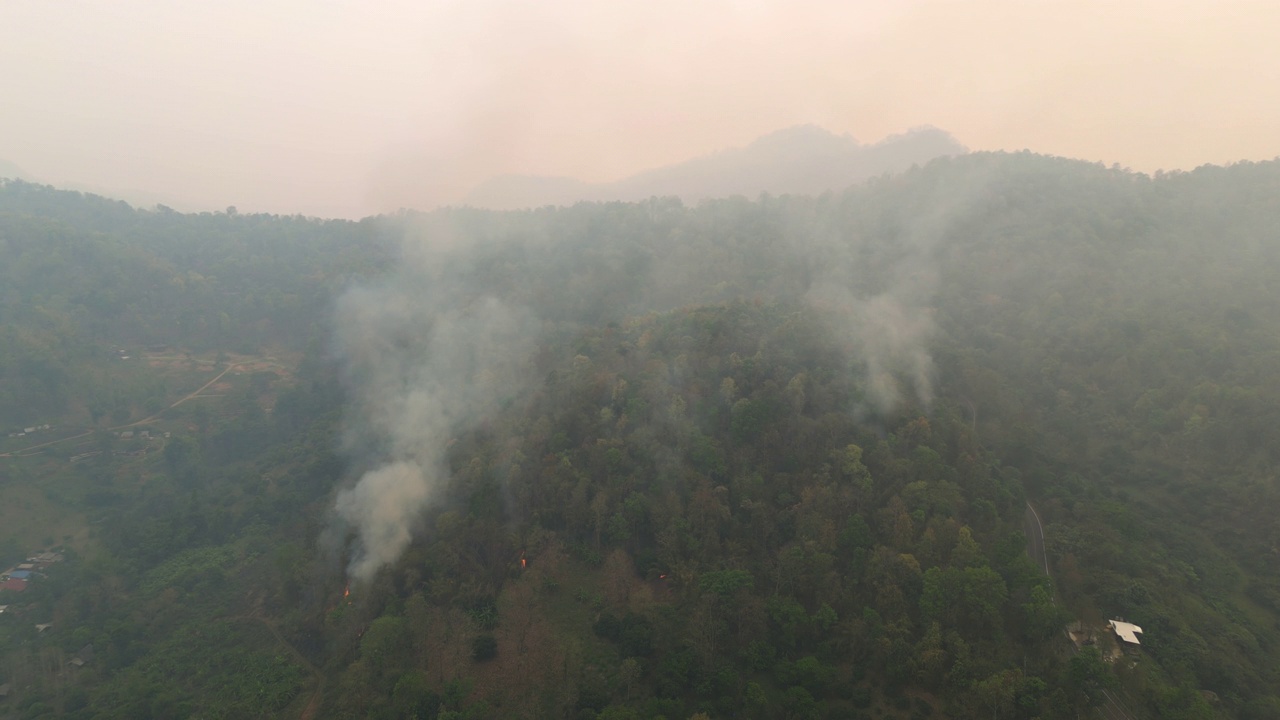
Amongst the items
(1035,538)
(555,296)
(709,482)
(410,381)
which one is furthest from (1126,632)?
(555,296)

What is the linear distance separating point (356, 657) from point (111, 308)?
5569 centimetres

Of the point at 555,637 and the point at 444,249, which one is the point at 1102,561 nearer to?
the point at 555,637

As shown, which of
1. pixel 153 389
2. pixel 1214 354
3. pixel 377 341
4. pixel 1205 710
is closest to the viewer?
pixel 1205 710

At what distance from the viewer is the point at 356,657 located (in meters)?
25.8

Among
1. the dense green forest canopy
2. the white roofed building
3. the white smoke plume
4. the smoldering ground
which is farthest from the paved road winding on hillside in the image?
the white smoke plume

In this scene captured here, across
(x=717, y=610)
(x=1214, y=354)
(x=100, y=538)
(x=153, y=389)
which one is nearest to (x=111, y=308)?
(x=153, y=389)

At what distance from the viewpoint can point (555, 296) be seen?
64375mm

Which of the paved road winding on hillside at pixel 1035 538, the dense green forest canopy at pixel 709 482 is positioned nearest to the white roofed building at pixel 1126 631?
the dense green forest canopy at pixel 709 482

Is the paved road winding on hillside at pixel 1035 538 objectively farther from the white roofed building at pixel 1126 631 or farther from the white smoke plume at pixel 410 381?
the white smoke plume at pixel 410 381

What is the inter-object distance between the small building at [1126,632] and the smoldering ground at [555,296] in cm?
1312

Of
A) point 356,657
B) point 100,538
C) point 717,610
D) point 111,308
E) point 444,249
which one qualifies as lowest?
point 100,538

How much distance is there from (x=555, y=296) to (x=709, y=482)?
3750 centimetres

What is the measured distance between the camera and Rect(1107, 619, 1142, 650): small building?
24344 millimetres

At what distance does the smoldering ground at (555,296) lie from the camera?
36.2 m
